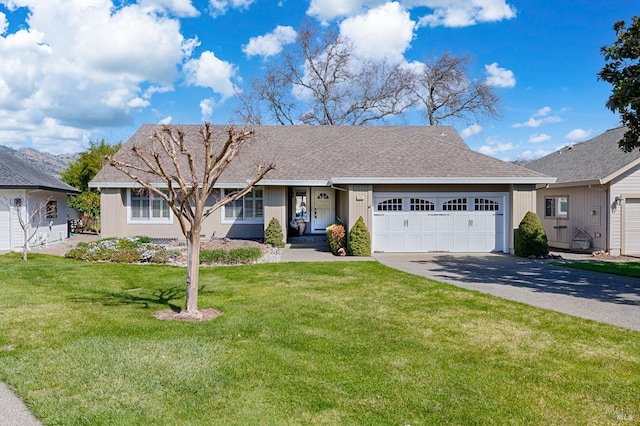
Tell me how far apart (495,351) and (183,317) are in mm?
4682

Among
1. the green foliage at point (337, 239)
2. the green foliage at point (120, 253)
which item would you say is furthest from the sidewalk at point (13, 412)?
the green foliage at point (337, 239)

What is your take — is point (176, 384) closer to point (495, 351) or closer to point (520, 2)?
point (495, 351)

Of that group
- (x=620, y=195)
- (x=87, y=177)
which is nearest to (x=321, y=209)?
(x=620, y=195)

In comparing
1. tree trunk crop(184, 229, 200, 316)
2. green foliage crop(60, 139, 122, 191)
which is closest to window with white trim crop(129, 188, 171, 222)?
green foliage crop(60, 139, 122, 191)

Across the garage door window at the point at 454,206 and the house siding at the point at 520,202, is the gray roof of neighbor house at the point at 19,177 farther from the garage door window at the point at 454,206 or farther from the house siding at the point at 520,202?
the house siding at the point at 520,202

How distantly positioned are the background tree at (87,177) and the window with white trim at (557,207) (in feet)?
76.5

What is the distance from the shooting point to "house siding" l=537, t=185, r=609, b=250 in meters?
15.5

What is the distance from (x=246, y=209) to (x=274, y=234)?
286 cm

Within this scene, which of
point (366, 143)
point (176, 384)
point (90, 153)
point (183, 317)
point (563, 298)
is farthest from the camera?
point (90, 153)

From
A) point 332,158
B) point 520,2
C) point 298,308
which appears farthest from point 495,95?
point 298,308

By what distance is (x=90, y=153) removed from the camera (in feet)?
86.0

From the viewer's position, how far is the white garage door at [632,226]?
15.3 metres

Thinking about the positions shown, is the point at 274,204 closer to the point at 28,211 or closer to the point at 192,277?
the point at 192,277

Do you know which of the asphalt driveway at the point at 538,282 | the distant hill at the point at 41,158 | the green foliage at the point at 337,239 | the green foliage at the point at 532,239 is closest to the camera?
the asphalt driveway at the point at 538,282
